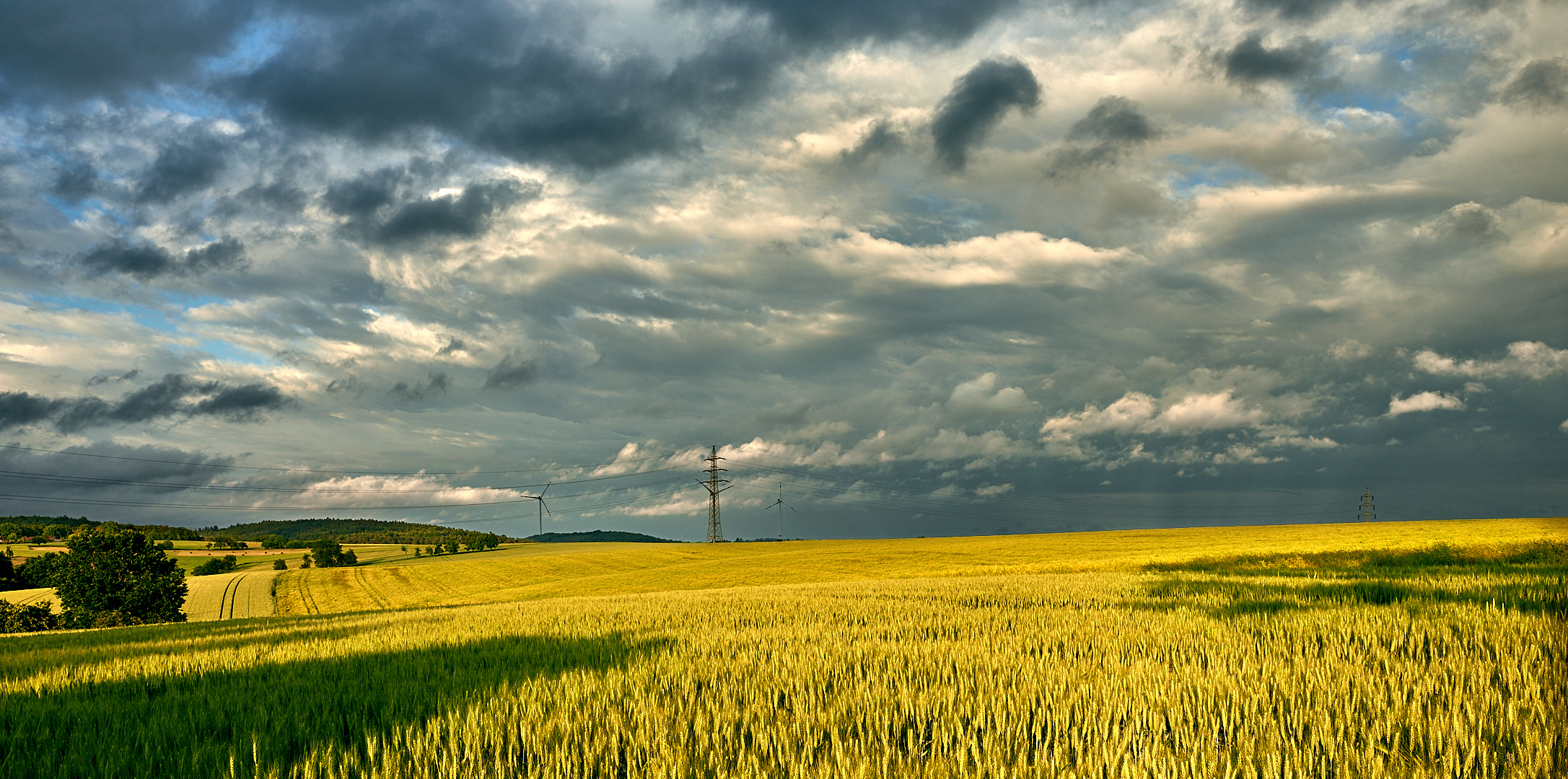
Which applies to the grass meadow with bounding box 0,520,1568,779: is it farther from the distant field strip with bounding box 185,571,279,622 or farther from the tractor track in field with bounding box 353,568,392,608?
the distant field strip with bounding box 185,571,279,622

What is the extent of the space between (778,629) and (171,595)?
87.9m

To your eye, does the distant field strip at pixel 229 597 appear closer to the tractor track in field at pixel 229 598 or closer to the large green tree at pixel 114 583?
the tractor track in field at pixel 229 598

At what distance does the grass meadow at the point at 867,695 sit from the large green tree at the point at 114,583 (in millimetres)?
75680

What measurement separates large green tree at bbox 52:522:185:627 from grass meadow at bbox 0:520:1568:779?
248 feet

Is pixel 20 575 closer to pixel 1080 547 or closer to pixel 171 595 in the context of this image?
pixel 171 595

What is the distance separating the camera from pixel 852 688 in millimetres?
5828

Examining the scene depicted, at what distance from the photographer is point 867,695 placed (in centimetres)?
542

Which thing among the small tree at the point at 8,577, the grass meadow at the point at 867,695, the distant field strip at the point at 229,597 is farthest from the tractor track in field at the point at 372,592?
the grass meadow at the point at 867,695

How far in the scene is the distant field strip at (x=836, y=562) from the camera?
5556 cm

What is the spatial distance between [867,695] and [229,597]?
106898 mm

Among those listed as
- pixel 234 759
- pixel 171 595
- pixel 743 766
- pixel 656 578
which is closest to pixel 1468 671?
pixel 743 766

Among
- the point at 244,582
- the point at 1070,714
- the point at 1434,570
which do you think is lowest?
the point at 244,582

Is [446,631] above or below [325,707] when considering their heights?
below

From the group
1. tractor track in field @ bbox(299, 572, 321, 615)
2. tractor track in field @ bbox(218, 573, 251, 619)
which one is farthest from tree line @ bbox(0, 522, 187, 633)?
tractor track in field @ bbox(299, 572, 321, 615)
